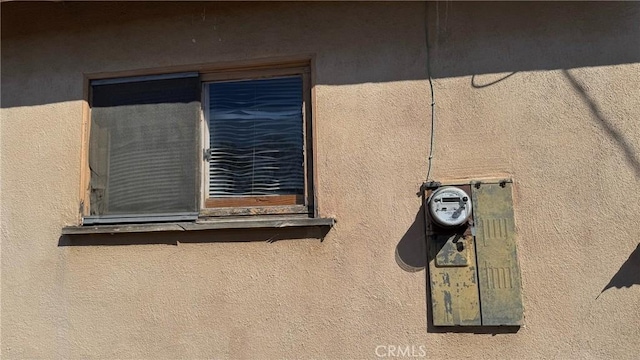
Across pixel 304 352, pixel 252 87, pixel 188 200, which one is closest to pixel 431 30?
pixel 252 87

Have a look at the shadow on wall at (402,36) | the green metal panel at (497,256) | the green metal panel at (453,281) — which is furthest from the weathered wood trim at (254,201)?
the green metal panel at (497,256)

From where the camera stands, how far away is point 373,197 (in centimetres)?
322

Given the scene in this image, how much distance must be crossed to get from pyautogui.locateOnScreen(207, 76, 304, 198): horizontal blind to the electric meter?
2.95 feet

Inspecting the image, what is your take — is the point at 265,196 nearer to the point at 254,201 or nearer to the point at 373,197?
the point at 254,201

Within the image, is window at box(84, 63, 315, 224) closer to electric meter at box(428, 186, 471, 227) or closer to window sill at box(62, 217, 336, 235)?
window sill at box(62, 217, 336, 235)

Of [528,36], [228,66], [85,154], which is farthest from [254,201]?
[528,36]

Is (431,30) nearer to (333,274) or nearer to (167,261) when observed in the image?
(333,274)

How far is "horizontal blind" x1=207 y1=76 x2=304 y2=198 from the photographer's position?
346cm

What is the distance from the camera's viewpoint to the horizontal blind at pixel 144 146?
11.6 feet

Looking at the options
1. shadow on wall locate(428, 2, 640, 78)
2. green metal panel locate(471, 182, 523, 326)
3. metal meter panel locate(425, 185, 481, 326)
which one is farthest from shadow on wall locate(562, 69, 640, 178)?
metal meter panel locate(425, 185, 481, 326)

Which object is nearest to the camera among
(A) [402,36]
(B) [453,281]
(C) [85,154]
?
(B) [453,281]

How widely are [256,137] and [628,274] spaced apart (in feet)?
7.99

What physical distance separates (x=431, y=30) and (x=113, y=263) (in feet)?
8.61

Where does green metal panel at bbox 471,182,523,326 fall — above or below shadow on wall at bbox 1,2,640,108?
below
